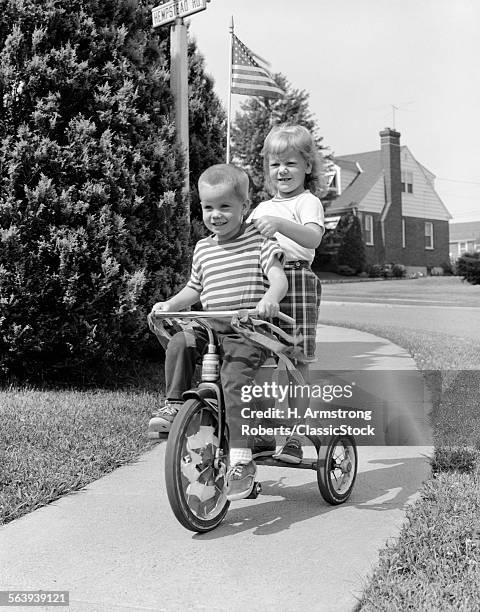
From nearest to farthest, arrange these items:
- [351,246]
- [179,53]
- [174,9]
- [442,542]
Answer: [442,542] < [174,9] < [179,53] < [351,246]

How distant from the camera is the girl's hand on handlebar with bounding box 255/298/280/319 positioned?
9.40 feet

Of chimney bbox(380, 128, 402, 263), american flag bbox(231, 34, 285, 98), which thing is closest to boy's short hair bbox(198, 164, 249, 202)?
american flag bbox(231, 34, 285, 98)

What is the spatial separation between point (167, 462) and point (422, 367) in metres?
5.38

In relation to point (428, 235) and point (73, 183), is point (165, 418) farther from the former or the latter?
→ point (428, 235)

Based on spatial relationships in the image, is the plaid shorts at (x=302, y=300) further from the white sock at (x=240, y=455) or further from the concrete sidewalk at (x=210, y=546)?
the concrete sidewalk at (x=210, y=546)

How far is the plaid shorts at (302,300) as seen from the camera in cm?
346

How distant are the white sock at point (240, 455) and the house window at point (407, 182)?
26127 mm

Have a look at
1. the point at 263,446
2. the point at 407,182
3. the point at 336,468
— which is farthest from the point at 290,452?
the point at 407,182

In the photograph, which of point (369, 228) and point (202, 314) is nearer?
point (202, 314)

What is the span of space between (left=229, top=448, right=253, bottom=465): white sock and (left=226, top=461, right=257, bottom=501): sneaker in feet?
0.05

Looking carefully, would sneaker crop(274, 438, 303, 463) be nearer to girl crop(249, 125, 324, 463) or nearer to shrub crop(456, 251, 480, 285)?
girl crop(249, 125, 324, 463)

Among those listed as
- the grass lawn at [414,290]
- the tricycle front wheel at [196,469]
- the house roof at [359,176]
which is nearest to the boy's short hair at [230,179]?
the tricycle front wheel at [196,469]

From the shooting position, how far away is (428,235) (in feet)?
81.1

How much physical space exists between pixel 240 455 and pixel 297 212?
1.10 m
